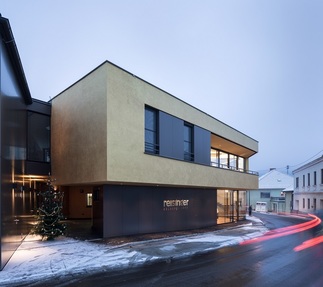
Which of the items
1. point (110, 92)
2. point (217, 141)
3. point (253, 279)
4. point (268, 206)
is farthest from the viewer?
point (268, 206)

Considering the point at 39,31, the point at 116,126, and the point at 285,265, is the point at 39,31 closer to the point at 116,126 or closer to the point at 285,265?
the point at 116,126

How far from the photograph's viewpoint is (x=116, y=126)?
41.4 feet

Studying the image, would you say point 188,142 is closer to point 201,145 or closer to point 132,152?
point 201,145

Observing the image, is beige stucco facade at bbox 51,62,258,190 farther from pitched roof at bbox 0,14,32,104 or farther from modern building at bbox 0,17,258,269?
pitched roof at bbox 0,14,32,104

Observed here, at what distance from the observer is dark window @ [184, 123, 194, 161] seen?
58.1 feet

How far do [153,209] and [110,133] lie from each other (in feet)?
18.9

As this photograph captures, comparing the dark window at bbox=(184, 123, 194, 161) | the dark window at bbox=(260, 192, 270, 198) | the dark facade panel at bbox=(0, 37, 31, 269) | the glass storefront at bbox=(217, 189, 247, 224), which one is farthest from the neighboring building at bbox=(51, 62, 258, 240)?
the dark window at bbox=(260, 192, 270, 198)

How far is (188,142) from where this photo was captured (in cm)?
1798

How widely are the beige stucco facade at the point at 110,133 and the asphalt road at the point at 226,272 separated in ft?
15.5

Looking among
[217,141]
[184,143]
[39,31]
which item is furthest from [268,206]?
[39,31]

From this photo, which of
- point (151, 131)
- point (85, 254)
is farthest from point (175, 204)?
point (85, 254)

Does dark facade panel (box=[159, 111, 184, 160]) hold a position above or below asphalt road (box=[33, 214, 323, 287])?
above

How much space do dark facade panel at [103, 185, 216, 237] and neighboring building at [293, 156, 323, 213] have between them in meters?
21.0

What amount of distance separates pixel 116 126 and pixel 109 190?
3.24 m
